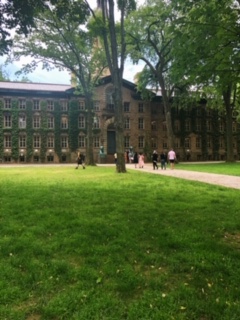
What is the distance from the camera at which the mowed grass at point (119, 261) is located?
361 cm

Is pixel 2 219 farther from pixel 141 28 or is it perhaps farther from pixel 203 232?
pixel 141 28

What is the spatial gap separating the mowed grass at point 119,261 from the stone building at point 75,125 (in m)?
39.4

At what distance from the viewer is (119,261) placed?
4.88 metres

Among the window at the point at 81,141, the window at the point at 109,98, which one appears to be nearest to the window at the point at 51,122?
the window at the point at 81,141

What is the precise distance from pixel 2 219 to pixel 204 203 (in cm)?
561

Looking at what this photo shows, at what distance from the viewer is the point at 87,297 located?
381 cm

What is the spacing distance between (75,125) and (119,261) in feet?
147

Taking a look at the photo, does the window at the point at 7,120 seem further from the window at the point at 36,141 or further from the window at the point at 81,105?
the window at the point at 81,105

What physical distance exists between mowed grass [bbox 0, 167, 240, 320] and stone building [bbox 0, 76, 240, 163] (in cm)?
3942

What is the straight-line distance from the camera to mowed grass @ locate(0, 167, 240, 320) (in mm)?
3605

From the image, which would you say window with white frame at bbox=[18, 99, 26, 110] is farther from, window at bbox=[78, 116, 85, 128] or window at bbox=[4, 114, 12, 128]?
window at bbox=[78, 116, 85, 128]

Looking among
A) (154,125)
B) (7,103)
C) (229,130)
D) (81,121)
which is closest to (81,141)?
(81,121)

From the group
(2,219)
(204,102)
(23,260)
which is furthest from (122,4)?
(204,102)

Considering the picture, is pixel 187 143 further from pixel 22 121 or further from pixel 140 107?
pixel 22 121
